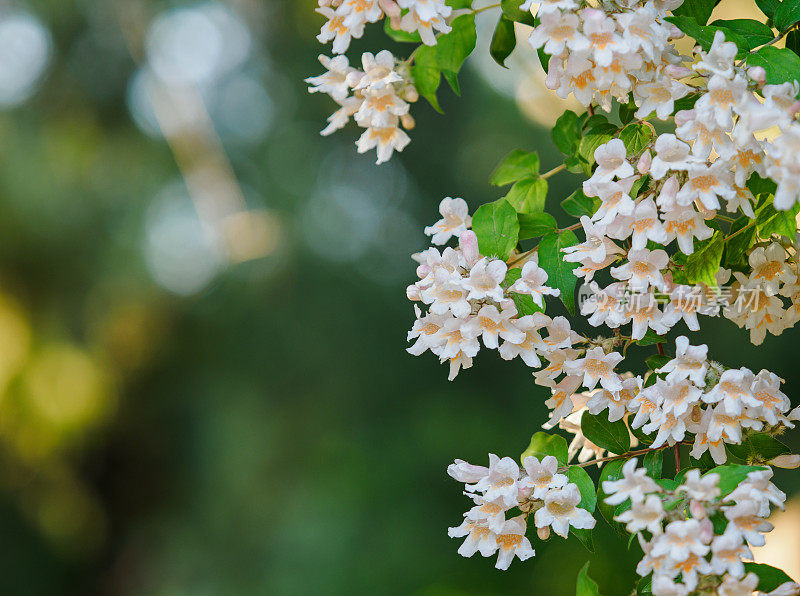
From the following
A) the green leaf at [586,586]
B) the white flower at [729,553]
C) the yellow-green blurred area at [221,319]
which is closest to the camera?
the white flower at [729,553]

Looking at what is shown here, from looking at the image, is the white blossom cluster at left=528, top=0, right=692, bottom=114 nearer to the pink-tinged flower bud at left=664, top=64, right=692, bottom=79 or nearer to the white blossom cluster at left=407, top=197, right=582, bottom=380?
the pink-tinged flower bud at left=664, top=64, right=692, bottom=79

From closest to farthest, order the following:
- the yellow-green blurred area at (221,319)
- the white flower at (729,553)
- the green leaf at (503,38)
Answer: the white flower at (729,553) → the green leaf at (503,38) → the yellow-green blurred area at (221,319)

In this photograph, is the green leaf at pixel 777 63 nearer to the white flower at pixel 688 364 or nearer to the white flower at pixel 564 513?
the white flower at pixel 688 364

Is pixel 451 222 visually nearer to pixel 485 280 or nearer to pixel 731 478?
pixel 485 280

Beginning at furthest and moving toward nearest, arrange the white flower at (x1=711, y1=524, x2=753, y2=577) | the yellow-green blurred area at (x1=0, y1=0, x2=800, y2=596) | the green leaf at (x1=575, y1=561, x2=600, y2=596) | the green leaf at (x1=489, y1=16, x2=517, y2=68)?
the yellow-green blurred area at (x1=0, y1=0, x2=800, y2=596)
the green leaf at (x1=489, y1=16, x2=517, y2=68)
the green leaf at (x1=575, y1=561, x2=600, y2=596)
the white flower at (x1=711, y1=524, x2=753, y2=577)

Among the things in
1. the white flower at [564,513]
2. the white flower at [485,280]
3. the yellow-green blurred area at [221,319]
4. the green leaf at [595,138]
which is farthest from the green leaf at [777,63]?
the yellow-green blurred area at [221,319]

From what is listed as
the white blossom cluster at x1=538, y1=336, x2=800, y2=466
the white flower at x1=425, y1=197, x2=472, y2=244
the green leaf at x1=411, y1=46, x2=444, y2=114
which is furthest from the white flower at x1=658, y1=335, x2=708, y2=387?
the green leaf at x1=411, y1=46, x2=444, y2=114

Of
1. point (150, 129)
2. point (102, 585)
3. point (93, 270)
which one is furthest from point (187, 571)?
point (150, 129)
